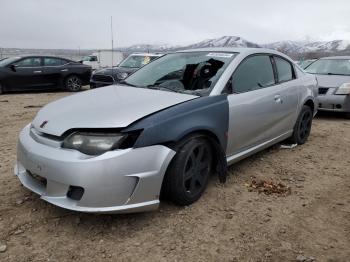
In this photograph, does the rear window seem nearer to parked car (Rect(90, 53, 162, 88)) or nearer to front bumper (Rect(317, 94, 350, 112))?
front bumper (Rect(317, 94, 350, 112))

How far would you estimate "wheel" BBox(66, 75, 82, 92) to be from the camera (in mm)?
12352

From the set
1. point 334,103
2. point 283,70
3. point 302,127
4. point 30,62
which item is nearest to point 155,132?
point 283,70

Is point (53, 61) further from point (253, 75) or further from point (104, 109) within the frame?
point (104, 109)

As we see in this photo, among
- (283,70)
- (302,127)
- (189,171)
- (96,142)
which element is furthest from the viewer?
(302,127)

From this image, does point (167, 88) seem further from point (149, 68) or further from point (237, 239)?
point (237, 239)

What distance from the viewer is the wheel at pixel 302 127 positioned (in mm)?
5188

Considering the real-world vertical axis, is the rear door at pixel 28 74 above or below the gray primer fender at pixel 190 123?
below

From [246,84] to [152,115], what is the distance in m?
1.43

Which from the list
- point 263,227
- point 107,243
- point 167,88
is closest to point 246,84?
point 167,88

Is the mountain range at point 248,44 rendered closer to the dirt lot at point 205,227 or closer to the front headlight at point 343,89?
the front headlight at point 343,89

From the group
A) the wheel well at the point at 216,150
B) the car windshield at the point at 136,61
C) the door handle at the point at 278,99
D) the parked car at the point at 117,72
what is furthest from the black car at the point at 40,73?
the wheel well at the point at 216,150

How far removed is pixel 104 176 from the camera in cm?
265

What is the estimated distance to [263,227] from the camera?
303 centimetres

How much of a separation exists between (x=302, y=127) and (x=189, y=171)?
2813 millimetres
